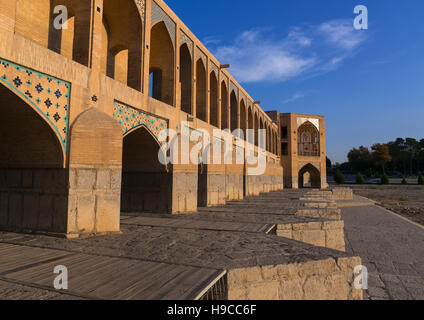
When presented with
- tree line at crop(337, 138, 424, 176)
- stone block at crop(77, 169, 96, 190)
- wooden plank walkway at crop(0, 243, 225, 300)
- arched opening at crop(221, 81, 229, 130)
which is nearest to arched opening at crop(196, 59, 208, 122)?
arched opening at crop(221, 81, 229, 130)

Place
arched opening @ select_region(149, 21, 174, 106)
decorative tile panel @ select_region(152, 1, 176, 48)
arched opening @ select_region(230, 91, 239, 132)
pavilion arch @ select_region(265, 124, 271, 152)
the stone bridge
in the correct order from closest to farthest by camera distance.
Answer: the stone bridge → decorative tile panel @ select_region(152, 1, 176, 48) → arched opening @ select_region(149, 21, 174, 106) → arched opening @ select_region(230, 91, 239, 132) → pavilion arch @ select_region(265, 124, 271, 152)

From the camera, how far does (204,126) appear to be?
10094 mm

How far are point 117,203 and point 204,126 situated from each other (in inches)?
216

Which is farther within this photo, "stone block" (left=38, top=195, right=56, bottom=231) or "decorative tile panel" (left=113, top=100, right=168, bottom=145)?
"decorative tile panel" (left=113, top=100, right=168, bottom=145)

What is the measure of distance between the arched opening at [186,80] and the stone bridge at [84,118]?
1.18 meters

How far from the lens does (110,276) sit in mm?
2785

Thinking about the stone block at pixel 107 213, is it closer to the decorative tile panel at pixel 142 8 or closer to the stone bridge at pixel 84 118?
the stone bridge at pixel 84 118

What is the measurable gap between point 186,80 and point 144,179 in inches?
153

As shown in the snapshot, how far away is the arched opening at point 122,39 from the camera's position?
675 centimetres

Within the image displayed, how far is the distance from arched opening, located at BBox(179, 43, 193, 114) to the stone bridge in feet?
3.89

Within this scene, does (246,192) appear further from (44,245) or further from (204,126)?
(44,245)

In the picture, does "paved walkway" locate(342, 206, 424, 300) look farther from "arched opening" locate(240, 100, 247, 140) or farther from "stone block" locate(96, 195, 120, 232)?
"arched opening" locate(240, 100, 247, 140)

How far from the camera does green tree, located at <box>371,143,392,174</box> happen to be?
5897 cm

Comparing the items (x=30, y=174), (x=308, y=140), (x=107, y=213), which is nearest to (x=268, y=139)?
(x=308, y=140)
